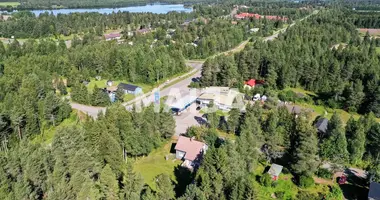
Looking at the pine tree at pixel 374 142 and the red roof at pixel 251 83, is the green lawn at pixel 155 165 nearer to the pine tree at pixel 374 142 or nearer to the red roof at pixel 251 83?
the pine tree at pixel 374 142

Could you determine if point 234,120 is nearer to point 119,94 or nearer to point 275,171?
point 275,171

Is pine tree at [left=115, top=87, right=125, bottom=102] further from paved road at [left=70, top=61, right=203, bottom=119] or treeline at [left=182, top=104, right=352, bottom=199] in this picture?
treeline at [left=182, top=104, right=352, bottom=199]

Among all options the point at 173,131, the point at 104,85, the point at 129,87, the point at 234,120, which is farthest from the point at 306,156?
the point at 104,85

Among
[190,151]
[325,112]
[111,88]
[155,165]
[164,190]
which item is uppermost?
[164,190]

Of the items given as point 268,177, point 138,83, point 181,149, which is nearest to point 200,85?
point 138,83

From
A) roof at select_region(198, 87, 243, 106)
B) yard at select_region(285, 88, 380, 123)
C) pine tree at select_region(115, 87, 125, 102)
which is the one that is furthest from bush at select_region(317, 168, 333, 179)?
pine tree at select_region(115, 87, 125, 102)

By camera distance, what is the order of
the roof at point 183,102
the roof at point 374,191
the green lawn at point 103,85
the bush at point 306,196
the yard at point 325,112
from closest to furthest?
the roof at point 374,191 → the bush at point 306,196 → the yard at point 325,112 → the roof at point 183,102 → the green lawn at point 103,85

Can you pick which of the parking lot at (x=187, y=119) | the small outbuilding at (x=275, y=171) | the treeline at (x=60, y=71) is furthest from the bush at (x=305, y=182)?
the treeline at (x=60, y=71)

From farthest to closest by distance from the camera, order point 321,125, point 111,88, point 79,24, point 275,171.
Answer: point 79,24 < point 111,88 < point 321,125 < point 275,171

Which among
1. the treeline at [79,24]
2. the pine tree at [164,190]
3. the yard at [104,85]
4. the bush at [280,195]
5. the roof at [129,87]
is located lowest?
the bush at [280,195]
